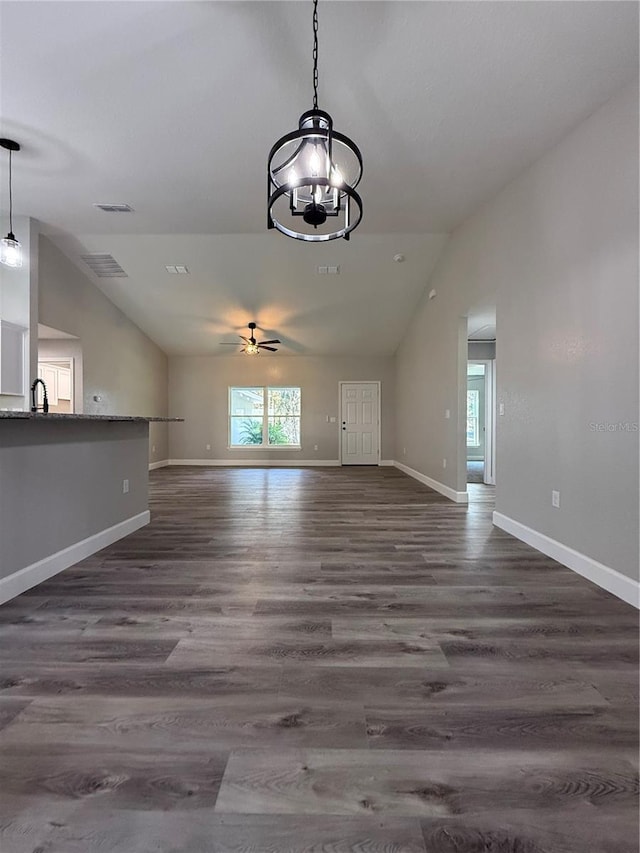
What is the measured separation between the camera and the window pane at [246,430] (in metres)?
9.60

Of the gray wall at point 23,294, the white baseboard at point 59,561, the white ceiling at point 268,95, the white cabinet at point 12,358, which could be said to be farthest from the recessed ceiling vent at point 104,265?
the white baseboard at point 59,561

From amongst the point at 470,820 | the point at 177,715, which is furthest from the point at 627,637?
the point at 177,715

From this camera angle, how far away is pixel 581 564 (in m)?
2.69

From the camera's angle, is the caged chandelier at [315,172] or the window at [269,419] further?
the window at [269,419]

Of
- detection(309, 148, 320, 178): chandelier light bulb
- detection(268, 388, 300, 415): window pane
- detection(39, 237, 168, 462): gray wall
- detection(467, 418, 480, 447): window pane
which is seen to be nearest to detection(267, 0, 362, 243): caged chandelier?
detection(309, 148, 320, 178): chandelier light bulb

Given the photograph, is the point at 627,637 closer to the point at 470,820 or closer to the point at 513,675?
the point at 513,675

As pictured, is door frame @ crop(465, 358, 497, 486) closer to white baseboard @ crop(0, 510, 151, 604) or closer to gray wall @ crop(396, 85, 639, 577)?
gray wall @ crop(396, 85, 639, 577)

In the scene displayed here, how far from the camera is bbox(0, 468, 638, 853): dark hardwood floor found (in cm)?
103

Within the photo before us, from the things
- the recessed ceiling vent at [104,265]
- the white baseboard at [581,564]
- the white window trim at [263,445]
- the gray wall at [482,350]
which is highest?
the recessed ceiling vent at [104,265]

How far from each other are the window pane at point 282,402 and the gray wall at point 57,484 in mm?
5973

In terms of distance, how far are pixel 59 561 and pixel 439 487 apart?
4717mm

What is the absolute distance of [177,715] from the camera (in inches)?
55.0

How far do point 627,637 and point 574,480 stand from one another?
1150 millimetres

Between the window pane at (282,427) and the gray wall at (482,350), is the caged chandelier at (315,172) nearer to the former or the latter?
the gray wall at (482,350)
